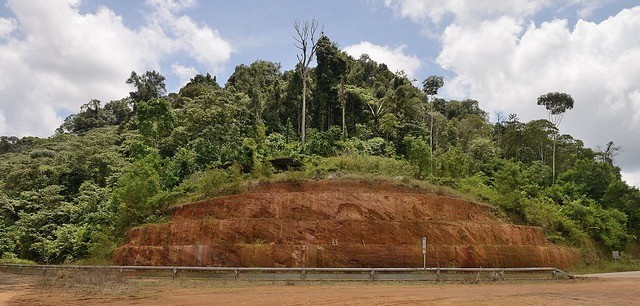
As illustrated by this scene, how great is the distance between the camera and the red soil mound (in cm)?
2355

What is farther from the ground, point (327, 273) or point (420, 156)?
point (420, 156)

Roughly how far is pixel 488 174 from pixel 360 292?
38083mm

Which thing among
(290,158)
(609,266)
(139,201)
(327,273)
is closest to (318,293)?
(327,273)

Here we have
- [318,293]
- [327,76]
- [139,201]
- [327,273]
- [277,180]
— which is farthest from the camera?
[327,76]

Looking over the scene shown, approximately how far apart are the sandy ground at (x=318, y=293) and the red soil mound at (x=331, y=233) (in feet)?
11.1

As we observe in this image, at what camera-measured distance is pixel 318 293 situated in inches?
645

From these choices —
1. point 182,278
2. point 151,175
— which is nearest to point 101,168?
point 151,175

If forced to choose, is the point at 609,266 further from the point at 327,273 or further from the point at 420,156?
the point at 327,273

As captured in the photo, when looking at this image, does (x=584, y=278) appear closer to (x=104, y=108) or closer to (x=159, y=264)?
(x=159, y=264)

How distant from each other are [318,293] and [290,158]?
53.2ft

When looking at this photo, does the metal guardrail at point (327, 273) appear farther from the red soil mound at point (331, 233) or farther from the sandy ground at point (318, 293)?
the red soil mound at point (331, 233)

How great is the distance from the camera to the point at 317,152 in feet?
137

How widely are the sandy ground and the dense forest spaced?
9.35 meters

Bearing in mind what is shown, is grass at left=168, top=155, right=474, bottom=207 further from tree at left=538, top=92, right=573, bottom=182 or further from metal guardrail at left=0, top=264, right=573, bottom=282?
tree at left=538, top=92, right=573, bottom=182
